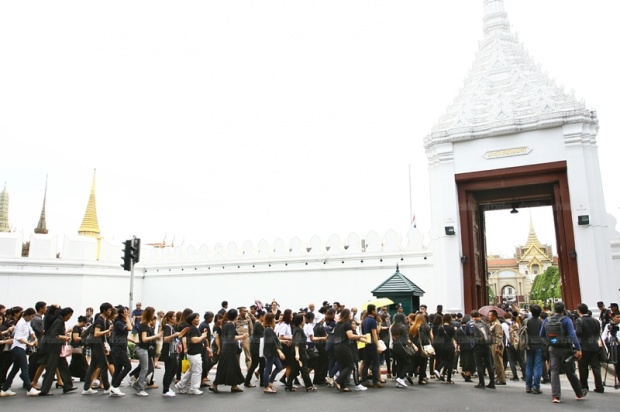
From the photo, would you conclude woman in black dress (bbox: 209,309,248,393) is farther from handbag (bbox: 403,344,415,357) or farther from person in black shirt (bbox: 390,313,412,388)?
handbag (bbox: 403,344,415,357)

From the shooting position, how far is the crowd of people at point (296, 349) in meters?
9.91

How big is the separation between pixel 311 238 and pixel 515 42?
11.9 meters

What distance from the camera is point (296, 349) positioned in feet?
34.5

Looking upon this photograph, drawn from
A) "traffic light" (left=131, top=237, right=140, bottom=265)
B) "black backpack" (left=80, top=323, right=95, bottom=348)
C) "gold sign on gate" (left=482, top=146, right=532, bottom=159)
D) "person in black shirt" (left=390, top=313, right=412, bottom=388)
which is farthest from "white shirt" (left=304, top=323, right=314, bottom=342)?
"gold sign on gate" (left=482, top=146, right=532, bottom=159)

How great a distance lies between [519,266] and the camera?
87562 mm

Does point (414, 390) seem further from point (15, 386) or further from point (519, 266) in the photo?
point (519, 266)

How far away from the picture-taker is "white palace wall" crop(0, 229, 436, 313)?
2061 cm

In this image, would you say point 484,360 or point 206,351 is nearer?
point 484,360

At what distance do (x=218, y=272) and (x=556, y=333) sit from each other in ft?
57.0

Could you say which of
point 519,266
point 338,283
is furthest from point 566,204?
point 519,266

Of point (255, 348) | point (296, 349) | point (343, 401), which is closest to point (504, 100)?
point (296, 349)

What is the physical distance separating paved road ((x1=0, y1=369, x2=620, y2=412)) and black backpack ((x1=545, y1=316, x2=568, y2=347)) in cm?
104

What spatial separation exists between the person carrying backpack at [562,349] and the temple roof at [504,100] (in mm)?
10123

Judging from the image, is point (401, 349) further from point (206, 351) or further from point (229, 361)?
point (206, 351)
